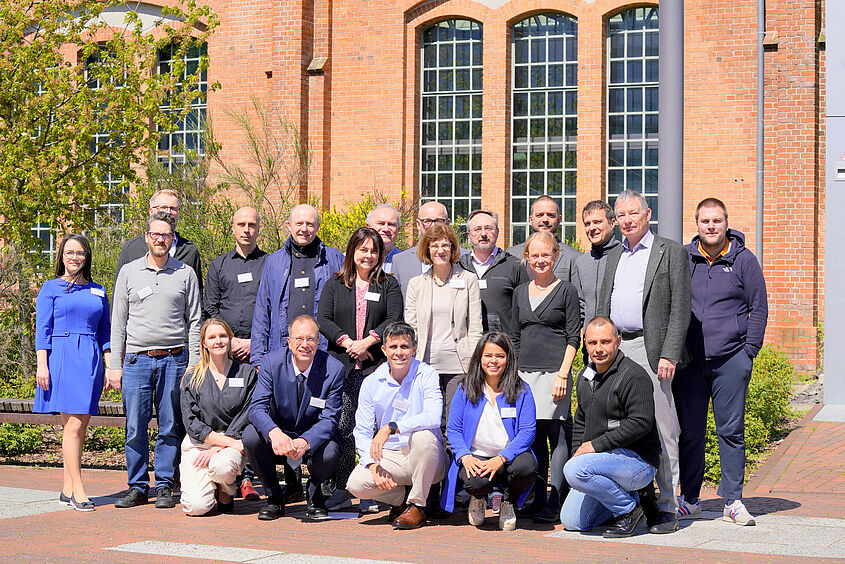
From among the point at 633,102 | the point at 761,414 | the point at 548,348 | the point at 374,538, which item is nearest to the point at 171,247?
the point at 374,538

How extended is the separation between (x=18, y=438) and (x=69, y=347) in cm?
319

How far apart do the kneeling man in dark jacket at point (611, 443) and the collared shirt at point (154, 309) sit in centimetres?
298

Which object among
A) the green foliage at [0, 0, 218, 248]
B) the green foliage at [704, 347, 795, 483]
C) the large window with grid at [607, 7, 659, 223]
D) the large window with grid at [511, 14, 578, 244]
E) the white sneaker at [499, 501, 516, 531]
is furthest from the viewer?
the large window with grid at [511, 14, 578, 244]

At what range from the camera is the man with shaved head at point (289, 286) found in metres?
8.22

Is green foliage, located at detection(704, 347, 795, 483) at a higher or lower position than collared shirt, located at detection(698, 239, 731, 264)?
lower

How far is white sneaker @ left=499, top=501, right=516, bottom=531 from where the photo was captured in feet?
23.0

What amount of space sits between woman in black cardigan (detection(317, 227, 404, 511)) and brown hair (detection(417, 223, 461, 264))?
372 mm

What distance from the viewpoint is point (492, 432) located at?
7.23 m

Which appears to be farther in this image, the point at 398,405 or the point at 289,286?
the point at 289,286

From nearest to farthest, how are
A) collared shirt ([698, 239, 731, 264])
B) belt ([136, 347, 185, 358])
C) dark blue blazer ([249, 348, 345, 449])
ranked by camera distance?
1. collared shirt ([698, 239, 731, 264])
2. dark blue blazer ([249, 348, 345, 449])
3. belt ([136, 347, 185, 358])

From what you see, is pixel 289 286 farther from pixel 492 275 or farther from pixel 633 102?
pixel 633 102

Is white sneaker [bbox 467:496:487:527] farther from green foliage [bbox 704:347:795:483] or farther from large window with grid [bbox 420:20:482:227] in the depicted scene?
large window with grid [bbox 420:20:482:227]

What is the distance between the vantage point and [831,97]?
45.0 ft

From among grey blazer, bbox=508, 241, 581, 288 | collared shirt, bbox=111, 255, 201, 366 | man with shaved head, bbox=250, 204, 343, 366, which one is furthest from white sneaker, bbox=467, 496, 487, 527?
collared shirt, bbox=111, 255, 201, 366
